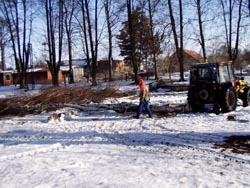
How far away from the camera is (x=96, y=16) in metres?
40.7

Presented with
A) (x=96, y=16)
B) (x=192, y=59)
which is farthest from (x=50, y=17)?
(x=192, y=59)

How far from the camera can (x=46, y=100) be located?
17453 millimetres

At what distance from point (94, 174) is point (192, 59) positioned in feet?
243

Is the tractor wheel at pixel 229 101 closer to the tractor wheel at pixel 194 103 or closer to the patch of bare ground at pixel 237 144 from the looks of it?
the tractor wheel at pixel 194 103

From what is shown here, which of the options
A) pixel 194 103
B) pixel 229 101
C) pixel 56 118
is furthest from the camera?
pixel 194 103

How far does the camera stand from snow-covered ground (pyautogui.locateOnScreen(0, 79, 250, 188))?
5.97 m

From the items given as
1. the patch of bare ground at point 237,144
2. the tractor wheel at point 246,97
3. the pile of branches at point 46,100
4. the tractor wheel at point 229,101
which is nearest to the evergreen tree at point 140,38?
the pile of branches at point 46,100

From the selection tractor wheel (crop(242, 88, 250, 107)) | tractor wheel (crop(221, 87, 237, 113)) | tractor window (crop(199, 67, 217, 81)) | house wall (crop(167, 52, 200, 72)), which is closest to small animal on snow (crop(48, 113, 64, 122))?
tractor window (crop(199, 67, 217, 81))

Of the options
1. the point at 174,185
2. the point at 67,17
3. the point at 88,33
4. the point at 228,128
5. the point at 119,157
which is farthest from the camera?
the point at 67,17

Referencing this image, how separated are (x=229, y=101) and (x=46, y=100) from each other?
29.9 feet

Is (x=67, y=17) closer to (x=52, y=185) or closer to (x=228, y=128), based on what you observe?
(x=228, y=128)

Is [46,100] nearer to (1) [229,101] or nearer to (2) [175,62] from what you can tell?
(1) [229,101]

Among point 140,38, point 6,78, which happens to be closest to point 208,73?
point 140,38

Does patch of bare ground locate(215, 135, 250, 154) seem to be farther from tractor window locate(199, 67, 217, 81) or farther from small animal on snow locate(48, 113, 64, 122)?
small animal on snow locate(48, 113, 64, 122)
